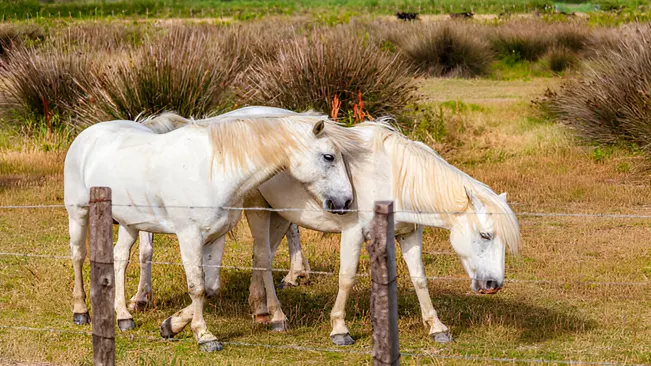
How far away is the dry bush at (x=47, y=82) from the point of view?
15.1m

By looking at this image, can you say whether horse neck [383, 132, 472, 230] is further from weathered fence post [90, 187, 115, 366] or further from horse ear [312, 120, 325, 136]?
weathered fence post [90, 187, 115, 366]

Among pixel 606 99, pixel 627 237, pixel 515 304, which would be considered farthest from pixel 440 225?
pixel 606 99

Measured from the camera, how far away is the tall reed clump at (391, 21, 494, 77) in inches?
1042

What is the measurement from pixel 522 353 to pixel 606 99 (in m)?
8.51

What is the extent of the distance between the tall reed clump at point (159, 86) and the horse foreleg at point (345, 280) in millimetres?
6876

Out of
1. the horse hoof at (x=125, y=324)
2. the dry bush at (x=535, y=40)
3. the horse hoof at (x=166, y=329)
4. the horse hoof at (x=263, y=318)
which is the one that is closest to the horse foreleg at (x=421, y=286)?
the horse hoof at (x=263, y=318)

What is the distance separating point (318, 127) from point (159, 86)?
7487 millimetres

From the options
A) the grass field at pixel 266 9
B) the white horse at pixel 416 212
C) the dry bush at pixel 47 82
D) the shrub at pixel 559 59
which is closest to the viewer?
the white horse at pixel 416 212

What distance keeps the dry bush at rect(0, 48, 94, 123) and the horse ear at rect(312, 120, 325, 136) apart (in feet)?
30.9

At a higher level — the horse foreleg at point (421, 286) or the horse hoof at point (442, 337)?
the horse foreleg at point (421, 286)

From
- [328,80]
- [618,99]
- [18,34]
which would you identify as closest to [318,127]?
[328,80]

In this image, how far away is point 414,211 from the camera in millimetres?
6582

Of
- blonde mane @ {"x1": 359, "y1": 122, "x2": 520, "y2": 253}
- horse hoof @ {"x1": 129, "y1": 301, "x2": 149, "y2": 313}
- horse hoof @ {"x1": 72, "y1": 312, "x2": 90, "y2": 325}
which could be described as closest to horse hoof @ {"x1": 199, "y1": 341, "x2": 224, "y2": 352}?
horse hoof @ {"x1": 72, "y1": 312, "x2": 90, "y2": 325}

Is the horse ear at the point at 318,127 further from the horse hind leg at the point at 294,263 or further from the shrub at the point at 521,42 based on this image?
the shrub at the point at 521,42
